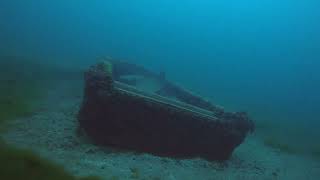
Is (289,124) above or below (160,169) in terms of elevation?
above

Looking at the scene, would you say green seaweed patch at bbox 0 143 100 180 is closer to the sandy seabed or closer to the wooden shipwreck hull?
the sandy seabed

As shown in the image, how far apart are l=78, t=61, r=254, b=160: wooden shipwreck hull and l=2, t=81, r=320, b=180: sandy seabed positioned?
0.44 m

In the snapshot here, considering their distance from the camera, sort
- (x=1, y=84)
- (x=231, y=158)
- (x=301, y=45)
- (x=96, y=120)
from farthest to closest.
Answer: (x=301, y=45), (x=1, y=84), (x=231, y=158), (x=96, y=120)

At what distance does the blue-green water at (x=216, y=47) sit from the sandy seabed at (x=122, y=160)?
234 inches

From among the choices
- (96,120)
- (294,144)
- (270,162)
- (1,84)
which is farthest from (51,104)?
(294,144)

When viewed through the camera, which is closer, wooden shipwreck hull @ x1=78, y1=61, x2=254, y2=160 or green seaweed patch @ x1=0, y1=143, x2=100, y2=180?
green seaweed patch @ x1=0, y1=143, x2=100, y2=180

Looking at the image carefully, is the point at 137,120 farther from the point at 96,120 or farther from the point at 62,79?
the point at 62,79

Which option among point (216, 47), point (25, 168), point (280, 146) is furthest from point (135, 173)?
point (216, 47)

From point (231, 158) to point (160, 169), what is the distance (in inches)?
153

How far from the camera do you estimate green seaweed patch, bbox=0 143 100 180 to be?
224 inches

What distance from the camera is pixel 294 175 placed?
12.6 m

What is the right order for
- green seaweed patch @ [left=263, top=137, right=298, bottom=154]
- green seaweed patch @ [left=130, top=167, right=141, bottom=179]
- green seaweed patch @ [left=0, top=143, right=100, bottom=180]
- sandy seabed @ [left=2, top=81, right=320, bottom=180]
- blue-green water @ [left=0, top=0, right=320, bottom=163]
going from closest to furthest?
1. green seaweed patch @ [left=0, top=143, right=100, bottom=180]
2. green seaweed patch @ [left=130, top=167, right=141, bottom=179]
3. sandy seabed @ [left=2, top=81, right=320, bottom=180]
4. green seaweed patch @ [left=263, top=137, right=298, bottom=154]
5. blue-green water @ [left=0, top=0, right=320, bottom=163]

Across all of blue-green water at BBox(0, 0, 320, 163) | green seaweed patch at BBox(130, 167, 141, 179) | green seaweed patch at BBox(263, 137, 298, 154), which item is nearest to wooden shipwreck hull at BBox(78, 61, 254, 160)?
green seaweed patch at BBox(130, 167, 141, 179)

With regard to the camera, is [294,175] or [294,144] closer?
[294,175]
